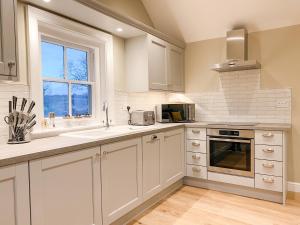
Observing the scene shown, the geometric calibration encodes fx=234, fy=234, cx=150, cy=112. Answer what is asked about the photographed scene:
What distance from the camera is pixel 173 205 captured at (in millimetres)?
2783

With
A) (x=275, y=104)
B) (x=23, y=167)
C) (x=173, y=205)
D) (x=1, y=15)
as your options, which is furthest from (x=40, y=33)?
(x=275, y=104)

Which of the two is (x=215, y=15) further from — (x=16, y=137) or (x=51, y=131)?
(x=16, y=137)

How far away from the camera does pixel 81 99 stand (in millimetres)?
2855

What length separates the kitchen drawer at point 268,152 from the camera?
109 inches

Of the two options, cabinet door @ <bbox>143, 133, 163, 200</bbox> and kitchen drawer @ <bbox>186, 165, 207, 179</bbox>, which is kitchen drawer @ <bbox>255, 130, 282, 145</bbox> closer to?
kitchen drawer @ <bbox>186, 165, 207, 179</bbox>

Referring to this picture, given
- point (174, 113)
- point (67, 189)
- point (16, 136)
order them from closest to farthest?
point (67, 189) → point (16, 136) → point (174, 113)

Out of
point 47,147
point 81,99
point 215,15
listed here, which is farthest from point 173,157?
point 215,15

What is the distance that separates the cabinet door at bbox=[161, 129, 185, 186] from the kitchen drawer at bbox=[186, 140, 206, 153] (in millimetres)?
100

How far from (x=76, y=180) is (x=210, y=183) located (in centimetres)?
213

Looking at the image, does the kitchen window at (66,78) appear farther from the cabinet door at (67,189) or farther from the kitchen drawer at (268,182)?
the kitchen drawer at (268,182)

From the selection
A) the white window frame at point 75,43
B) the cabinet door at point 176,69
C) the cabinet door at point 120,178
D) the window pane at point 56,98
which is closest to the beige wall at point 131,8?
the white window frame at point 75,43

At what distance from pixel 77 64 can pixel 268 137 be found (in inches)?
97.3

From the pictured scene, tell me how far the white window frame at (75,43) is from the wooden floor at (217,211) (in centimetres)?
129

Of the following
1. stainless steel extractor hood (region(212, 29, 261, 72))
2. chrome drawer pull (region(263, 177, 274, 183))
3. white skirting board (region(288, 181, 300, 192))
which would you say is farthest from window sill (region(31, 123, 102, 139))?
white skirting board (region(288, 181, 300, 192))
